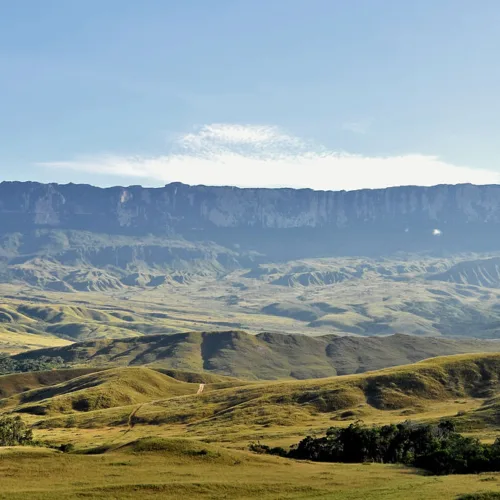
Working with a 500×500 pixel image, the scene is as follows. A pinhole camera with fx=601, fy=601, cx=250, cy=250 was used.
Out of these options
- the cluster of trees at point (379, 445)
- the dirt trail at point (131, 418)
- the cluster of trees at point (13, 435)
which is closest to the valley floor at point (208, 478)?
the cluster of trees at point (379, 445)

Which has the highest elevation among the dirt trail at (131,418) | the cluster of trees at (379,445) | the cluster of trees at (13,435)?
the cluster of trees at (379,445)

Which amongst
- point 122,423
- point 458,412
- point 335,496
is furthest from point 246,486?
point 122,423

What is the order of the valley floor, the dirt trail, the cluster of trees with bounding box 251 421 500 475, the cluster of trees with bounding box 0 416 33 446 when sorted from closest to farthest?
the valley floor < the cluster of trees with bounding box 251 421 500 475 < the cluster of trees with bounding box 0 416 33 446 < the dirt trail

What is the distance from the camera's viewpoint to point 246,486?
69.2m

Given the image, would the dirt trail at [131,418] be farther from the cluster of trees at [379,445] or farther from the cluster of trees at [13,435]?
the cluster of trees at [379,445]

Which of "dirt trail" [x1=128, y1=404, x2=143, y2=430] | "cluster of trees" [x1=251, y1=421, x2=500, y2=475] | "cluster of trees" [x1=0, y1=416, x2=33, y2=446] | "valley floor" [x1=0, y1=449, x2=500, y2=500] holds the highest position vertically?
"valley floor" [x1=0, y1=449, x2=500, y2=500]

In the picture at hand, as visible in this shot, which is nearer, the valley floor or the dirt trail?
the valley floor

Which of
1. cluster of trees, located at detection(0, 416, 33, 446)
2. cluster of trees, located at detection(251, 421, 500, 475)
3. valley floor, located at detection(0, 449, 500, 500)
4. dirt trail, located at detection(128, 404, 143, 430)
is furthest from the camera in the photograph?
dirt trail, located at detection(128, 404, 143, 430)

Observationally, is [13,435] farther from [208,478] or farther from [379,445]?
[379,445]

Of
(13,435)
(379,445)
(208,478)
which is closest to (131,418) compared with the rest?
(13,435)

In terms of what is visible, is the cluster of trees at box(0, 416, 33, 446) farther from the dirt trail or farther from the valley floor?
the valley floor

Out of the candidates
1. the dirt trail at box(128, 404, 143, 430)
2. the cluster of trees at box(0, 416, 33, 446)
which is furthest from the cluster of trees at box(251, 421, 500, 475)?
the dirt trail at box(128, 404, 143, 430)

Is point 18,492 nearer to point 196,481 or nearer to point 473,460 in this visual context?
point 196,481

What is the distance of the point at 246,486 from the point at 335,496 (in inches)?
411
